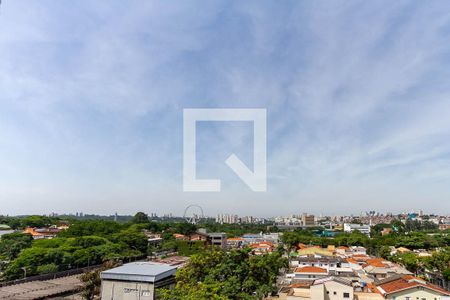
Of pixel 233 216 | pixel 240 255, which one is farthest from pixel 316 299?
pixel 233 216

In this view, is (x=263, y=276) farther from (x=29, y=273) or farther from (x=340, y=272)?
(x=29, y=273)

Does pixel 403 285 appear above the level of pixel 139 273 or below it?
below

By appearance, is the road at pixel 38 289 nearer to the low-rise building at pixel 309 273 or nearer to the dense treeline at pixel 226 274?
the dense treeline at pixel 226 274

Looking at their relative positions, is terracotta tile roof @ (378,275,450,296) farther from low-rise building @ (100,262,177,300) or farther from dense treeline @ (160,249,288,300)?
low-rise building @ (100,262,177,300)

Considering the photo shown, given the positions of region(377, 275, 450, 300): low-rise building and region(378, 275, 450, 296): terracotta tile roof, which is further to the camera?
region(378, 275, 450, 296): terracotta tile roof

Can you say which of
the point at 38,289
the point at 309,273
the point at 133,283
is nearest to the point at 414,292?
the point at 309,273

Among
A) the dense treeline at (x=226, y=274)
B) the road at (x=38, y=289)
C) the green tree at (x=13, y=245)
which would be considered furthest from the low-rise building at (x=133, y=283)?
the green tree at (x=13, y=245)

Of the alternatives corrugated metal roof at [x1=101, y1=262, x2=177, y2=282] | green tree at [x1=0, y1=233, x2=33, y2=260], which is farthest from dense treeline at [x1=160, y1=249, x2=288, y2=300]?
green tree at [x1=0, y1=233, x2=33, y2=260]

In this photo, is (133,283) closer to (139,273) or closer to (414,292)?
(139,273)
